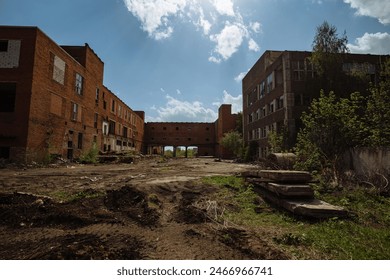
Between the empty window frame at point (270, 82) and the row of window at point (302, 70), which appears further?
the empty window frame at point (270, 82)

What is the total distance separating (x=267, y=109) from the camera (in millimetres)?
25797

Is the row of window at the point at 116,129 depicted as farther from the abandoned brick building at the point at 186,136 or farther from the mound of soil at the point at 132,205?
the mound of soil at the point at 132,205

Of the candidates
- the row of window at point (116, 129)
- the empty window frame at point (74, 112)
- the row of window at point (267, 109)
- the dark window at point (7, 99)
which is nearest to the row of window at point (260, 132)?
the row of window at point (267, 109)

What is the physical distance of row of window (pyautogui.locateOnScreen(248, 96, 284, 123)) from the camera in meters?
22.8

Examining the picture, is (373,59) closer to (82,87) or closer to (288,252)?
(288,252)

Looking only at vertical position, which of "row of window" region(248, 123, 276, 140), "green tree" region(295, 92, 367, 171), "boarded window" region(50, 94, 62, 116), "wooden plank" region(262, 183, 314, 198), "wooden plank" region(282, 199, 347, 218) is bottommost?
"wooden plank" region(282, 199, 347, 218)

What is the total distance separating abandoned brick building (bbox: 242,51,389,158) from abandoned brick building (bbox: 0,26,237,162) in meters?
20.1

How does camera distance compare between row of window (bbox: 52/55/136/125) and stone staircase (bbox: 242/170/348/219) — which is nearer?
stone staircase (bbox: 242/170/348/219)

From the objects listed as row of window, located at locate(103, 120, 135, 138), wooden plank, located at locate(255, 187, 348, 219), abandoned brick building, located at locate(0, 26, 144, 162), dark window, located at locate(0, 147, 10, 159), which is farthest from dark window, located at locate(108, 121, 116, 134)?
wooden plank, located at locate(255, 187, 348, 219)

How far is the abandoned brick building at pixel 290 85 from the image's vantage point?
2045cm

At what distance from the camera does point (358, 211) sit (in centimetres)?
502

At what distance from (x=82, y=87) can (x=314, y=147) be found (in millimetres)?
23868

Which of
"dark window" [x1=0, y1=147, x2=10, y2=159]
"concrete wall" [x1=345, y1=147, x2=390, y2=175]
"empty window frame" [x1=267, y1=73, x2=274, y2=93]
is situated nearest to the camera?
"concrete wall" [x1=345, y1=147, x2=390, y2=175]

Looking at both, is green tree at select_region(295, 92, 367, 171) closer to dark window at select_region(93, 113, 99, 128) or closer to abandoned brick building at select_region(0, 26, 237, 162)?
abandoned brick building at select_region(0, 26, 237, 162)
